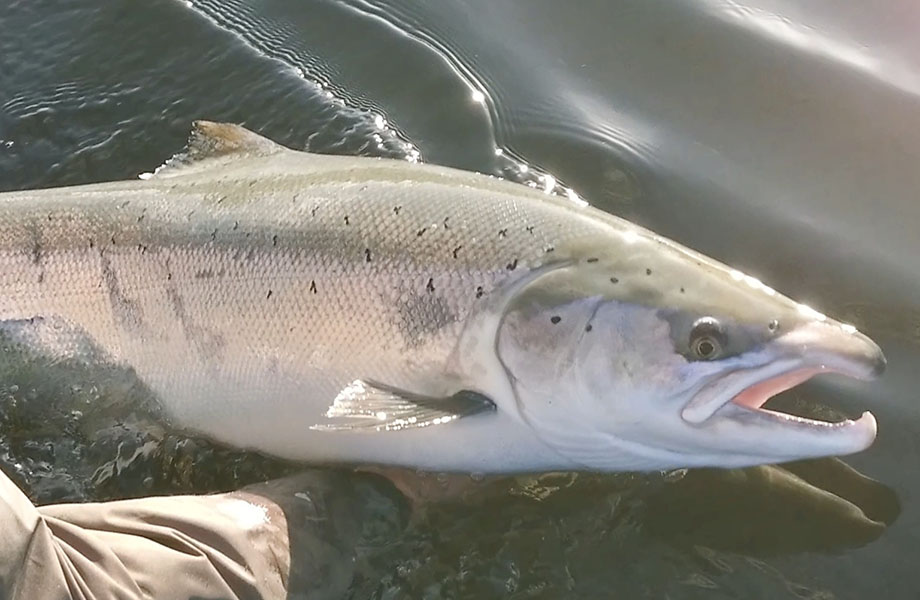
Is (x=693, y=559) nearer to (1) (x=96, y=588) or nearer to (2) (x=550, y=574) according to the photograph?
(2) (x=550, y=574)

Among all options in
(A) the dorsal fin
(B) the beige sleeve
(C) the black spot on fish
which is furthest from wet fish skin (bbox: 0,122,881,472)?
(B) the beige sleeve

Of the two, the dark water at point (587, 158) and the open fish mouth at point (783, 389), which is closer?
the open fish mouth at point (783, 389)

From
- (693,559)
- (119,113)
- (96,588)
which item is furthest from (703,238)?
(119,113)

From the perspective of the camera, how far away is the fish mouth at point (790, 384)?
2.21m

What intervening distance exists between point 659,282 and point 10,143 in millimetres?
3116

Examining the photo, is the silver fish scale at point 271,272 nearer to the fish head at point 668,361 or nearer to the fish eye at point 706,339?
the fish head at point 668,361

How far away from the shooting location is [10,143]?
13.8ft

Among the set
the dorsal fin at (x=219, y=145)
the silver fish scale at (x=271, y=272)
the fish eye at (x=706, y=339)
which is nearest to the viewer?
the fish eye at (x=706, y=339)

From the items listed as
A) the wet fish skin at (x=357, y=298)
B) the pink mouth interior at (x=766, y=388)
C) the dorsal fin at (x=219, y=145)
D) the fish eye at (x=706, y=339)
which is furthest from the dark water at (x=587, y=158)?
the dorsal fin at (x=219, y=145)

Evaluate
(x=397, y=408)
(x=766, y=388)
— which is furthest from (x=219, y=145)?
(x=766, y=388)

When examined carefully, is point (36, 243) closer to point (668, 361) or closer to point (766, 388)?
point (668, 361)

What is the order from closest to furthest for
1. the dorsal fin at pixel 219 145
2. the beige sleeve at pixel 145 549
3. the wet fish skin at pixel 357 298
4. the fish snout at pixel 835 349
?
the beige sleeve at pixel 145 549 < the fish snout at pixel 835 349 < the wet fish skin at pixel 357 298 < the dorsal fin at pixel 219 145

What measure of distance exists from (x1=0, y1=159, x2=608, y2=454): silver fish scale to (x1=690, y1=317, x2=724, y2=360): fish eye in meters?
0.42

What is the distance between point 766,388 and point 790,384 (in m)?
0.06
